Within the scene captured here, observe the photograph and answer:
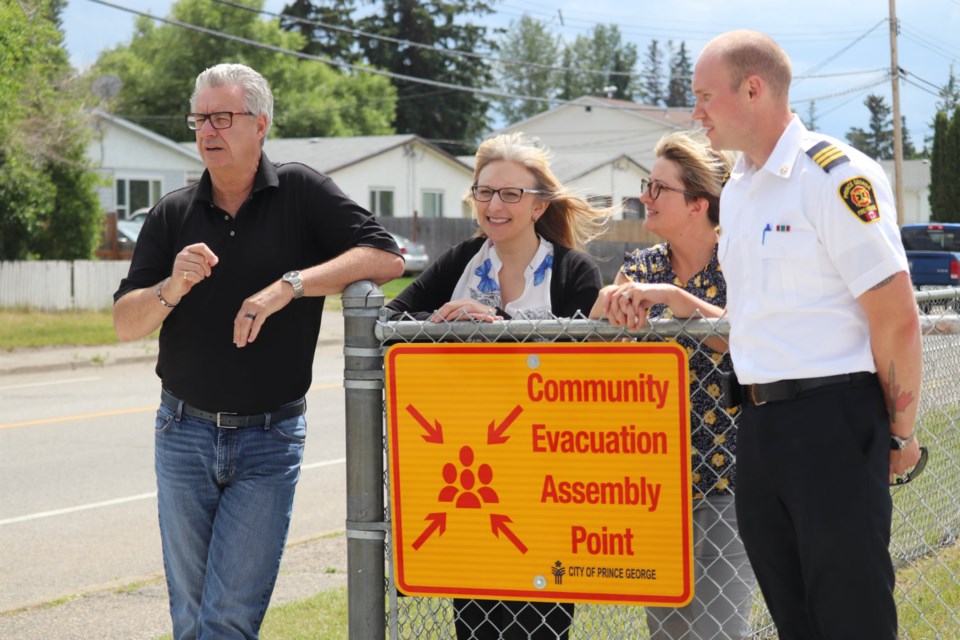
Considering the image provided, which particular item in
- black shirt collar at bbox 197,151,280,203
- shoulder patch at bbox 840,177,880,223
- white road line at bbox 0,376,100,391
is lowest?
white road line at bbox 0,376,100,391

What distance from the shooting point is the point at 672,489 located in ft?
9.91

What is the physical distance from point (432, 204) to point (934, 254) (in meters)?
28.1

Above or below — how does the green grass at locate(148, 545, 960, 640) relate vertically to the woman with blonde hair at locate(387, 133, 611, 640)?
below

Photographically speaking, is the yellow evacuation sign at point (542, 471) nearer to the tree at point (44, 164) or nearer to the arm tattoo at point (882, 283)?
the arm tattoo at point (882, 283)

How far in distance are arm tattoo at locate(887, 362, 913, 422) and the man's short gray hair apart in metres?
1.94

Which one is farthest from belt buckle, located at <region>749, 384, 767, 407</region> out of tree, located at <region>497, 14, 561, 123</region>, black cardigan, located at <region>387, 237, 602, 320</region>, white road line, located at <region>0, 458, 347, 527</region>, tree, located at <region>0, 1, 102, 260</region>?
tree, located at <region>497, 14, 561, 123</region>

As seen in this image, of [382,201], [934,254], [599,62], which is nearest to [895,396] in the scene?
[934,254]

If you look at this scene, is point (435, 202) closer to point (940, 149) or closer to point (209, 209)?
point (940, 149)

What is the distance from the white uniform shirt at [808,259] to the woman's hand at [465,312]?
743 mm

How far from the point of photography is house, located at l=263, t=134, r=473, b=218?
1751 inches

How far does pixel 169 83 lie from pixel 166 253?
189 feet

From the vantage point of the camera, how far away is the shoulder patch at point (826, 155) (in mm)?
2650

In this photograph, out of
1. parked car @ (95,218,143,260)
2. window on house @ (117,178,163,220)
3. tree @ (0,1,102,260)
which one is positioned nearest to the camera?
tree @ (0,1,102,260)

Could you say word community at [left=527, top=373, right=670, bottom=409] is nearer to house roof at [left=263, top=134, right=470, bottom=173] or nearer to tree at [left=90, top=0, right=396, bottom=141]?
house roof at [left=263, top=134, right=470, bottom=173]
